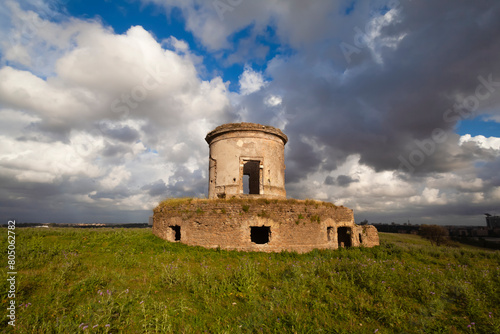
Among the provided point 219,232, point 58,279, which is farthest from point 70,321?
point 219,232

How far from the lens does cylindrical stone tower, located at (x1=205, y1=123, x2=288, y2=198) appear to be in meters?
13.8

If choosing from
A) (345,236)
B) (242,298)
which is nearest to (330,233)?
(345,236)

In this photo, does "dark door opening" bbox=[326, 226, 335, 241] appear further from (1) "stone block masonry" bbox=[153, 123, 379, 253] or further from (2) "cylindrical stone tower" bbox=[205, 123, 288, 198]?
(2) "cylindrical stone tower" bbox=[205, 123, 288, 198]

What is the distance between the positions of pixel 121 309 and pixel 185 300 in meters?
1.40

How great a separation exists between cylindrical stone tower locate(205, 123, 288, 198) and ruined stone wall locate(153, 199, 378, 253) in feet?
8.00

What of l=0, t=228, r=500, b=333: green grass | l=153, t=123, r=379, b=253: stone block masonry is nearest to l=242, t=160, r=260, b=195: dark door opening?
l=153, t=123, r=379, b=253: stone block masonry

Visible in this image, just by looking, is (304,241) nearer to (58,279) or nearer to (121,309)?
(121,309)

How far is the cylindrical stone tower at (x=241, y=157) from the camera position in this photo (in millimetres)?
13797

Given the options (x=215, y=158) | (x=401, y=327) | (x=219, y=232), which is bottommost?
(x=401, y=327)

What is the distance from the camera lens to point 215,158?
1445cm

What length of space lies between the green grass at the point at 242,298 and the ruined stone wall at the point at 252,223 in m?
1.80

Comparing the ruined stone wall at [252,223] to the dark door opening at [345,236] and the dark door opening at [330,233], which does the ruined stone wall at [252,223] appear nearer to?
the dark door opening at [330,233]

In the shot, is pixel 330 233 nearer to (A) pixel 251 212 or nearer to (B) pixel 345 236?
(B) pixel 345 236

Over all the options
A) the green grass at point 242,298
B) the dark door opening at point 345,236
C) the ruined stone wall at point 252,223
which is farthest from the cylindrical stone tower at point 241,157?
the green grass at point 242,298
